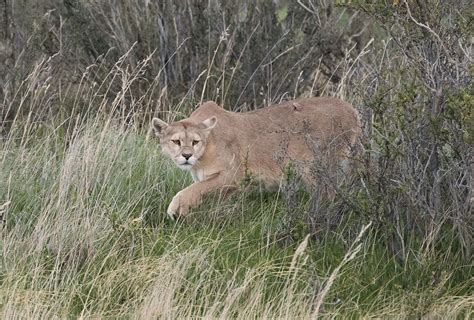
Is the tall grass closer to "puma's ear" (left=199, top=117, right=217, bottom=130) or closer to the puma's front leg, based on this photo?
the puma's front leg

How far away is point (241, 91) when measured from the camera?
35.3 ft

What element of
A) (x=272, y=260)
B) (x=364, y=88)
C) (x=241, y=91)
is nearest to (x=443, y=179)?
(x=364, y=88)

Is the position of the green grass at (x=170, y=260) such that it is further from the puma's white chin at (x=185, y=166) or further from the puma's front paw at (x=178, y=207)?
the puma's white chin at (x=185, y=166)

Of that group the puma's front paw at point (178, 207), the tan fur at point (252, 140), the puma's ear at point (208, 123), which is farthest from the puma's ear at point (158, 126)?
the puma's front paw at point (178, 207)

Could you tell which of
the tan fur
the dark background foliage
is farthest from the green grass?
the dark background foliage

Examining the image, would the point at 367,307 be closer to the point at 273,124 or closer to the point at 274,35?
the point at 273,124

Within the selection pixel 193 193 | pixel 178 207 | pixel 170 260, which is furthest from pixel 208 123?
pixel 170 260

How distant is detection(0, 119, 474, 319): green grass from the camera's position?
21.1ft

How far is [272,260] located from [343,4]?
1.66 m

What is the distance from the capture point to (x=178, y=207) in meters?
7.68

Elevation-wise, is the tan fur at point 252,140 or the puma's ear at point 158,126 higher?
the puma's ear at point 158,126

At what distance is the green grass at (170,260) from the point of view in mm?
6426

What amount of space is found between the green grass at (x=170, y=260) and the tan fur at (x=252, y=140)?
0.56ft

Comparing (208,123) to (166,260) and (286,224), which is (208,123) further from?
(166,260)
